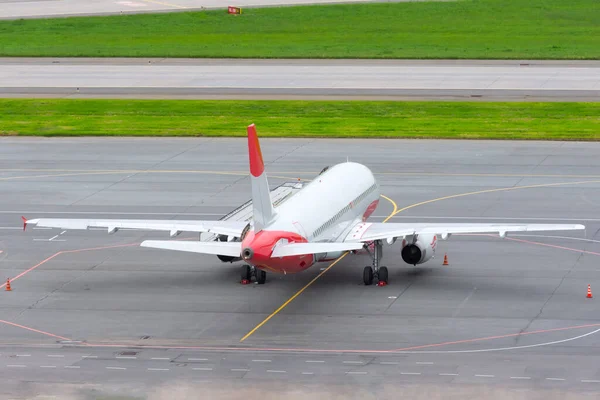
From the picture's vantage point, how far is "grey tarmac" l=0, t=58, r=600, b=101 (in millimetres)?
105812

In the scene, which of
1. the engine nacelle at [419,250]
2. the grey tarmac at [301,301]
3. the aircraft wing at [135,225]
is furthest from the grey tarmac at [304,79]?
the aircraft wing at [135,225]

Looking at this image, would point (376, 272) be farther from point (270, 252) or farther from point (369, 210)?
point (270, 252)

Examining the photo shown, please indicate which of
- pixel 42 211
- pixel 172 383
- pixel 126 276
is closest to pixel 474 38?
pixel 42 211

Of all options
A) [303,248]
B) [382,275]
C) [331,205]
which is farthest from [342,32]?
[303,248]

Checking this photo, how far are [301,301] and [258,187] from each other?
23.3 feet

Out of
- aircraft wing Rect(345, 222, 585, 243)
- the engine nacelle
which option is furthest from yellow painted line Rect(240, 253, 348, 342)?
the engine nacelle

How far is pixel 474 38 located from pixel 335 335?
99.2 meters

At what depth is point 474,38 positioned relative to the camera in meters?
141

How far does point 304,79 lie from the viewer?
114 m

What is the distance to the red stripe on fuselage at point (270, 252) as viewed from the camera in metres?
47.0

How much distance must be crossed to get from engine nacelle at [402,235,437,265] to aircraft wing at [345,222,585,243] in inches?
38.4

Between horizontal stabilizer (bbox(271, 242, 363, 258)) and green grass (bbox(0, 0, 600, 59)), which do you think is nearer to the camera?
horizontal stabilizer (bbox(271, 242, 363, 258))

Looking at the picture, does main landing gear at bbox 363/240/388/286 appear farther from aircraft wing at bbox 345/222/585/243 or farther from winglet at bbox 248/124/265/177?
winglet at bbox 248/124/265/177

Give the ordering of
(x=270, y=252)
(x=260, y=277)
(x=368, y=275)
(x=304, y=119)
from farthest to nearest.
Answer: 1. (x=304, y=119)
2. (x=260, y=277)
3. (x=368, y=275)
4. (x=270, y=252)
